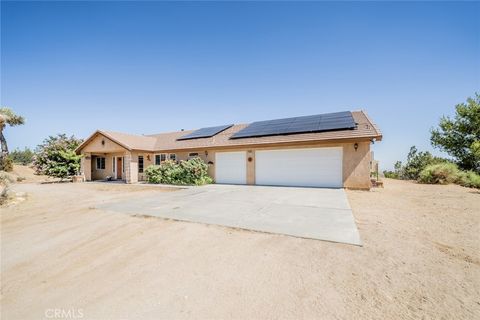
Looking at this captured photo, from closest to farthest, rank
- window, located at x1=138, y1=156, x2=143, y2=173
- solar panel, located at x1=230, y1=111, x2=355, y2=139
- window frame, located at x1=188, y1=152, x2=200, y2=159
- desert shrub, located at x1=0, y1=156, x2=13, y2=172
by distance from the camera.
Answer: solar panel, located at x1=230, y1=111, x2=355, y2=139 → window frame, located at x1=188, y1=152, x2=200, y2=159 → window, located at x1=138, y1=156, x2=143, y2=173 → desert shrub, located at x1=0, y1=156, x2=13, y2=172

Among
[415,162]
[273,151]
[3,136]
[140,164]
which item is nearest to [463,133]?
[415,162]

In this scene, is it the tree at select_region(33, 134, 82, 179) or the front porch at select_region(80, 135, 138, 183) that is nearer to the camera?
the front porch at select_region(80, 135, 138, 183)

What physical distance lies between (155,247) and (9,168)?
2602 centimetres

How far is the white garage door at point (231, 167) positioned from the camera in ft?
46.6

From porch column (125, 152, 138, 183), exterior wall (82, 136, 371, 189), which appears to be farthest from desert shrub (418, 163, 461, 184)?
porch column (125, 152, 138, 183)

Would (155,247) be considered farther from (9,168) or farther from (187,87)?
(9,168)

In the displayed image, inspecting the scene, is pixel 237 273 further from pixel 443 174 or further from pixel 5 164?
pixel 5 164

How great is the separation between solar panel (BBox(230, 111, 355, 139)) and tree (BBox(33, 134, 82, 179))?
53.3 ft

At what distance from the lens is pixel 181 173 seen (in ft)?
46.3

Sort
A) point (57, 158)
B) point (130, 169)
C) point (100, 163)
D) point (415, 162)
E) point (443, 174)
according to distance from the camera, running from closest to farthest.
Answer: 1. point (443, 174)
2. point (130, 169)
3. point (415, 162)
4. point (57, 158)
5. point (100, 163)

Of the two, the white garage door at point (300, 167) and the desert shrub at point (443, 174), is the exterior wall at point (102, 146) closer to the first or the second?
the white garage door at point (300, 167)

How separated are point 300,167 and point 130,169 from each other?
13264mm

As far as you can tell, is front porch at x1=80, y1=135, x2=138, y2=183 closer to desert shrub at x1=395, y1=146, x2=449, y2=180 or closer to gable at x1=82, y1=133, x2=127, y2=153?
gable at x1=82, y1=133, x2=127, y2=153

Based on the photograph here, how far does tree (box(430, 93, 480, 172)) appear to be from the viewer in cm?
1790
